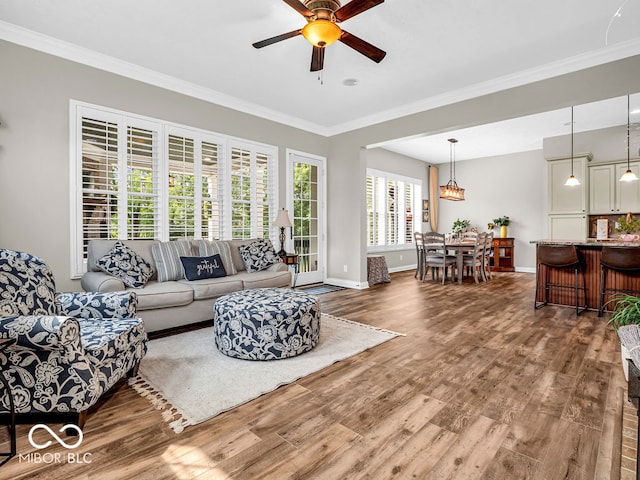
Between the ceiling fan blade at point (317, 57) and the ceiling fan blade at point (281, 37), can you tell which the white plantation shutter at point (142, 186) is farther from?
the ceiling fan blade at point (317, 57)

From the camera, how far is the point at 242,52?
3.84 meters

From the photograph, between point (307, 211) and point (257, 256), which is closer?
point (257, 256)

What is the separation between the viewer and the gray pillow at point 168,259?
3.98 meters

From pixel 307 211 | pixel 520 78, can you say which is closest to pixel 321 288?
pixel 307 211

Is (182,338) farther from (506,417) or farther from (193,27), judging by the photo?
(193,27)

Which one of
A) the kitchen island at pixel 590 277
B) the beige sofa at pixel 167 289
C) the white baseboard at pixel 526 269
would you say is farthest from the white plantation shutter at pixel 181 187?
the white baseboard at pixel 526 269

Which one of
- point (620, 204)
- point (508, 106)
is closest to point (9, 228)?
point (508, 106)

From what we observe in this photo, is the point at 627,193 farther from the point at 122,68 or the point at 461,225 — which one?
the point at 122,68

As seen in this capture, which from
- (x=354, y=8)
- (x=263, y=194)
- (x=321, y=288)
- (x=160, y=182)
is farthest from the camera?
(x=321, y=288)

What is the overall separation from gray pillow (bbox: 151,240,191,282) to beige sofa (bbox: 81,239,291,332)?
0.26ft

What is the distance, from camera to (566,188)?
6891mm

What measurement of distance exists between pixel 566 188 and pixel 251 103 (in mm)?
6340

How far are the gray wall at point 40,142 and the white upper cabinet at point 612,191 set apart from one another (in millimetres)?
8213

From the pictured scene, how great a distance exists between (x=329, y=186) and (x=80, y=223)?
13.7 ft
